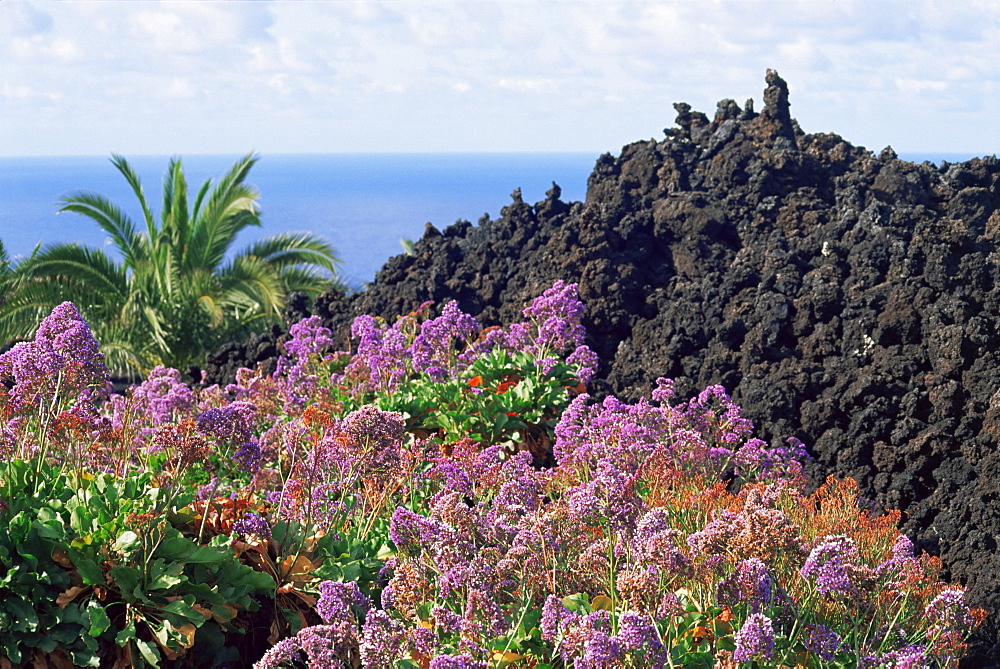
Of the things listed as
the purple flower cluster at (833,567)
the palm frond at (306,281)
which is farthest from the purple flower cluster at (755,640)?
the palm frond at (306,281)

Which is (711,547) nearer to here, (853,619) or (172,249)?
(853,619)

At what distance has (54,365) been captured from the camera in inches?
156

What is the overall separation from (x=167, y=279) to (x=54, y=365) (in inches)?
353

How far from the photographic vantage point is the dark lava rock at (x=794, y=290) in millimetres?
5953

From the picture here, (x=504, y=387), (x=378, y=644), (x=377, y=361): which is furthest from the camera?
(x=504, y=387)

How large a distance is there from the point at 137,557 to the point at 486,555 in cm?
147

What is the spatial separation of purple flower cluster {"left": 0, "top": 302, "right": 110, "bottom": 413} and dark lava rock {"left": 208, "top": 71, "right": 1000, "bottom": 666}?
4.28 m

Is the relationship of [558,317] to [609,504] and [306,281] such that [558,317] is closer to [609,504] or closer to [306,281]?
[609,504]

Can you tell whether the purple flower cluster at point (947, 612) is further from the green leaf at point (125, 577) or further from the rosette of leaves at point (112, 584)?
the green leaf at point (125, 577)

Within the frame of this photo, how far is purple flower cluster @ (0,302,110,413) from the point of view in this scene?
3.96 m

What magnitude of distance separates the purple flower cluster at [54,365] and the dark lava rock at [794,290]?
169 inches

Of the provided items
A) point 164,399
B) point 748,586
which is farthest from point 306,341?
point 748,586

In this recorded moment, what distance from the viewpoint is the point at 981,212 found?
1030cm

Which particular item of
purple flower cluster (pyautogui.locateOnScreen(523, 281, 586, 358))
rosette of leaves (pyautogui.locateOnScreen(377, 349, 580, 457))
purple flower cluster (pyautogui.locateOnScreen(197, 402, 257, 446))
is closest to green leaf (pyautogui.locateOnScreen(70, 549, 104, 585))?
purple flower cluster (pyautogui.locateOnScreen(197, 402, 257, 446))
